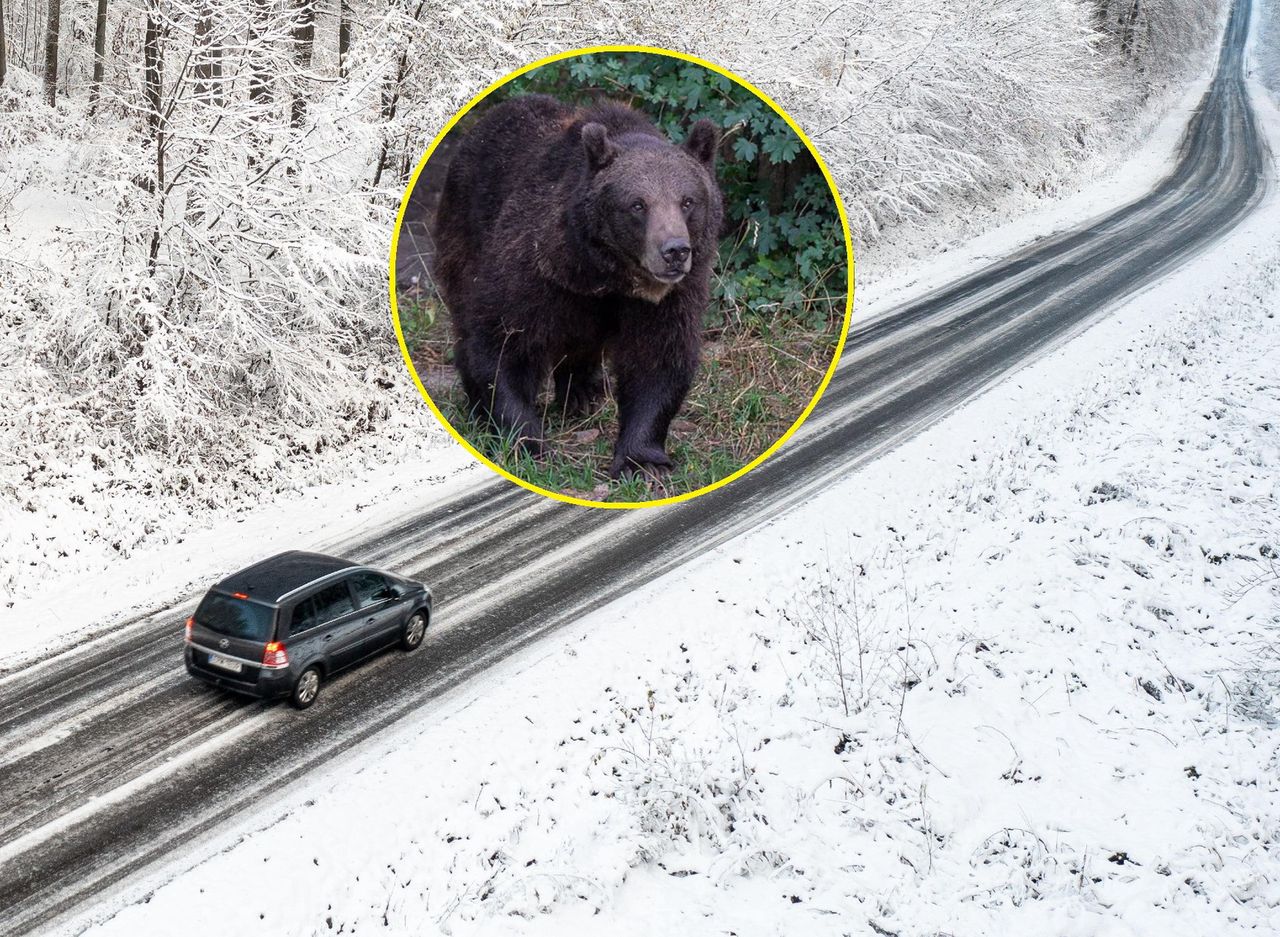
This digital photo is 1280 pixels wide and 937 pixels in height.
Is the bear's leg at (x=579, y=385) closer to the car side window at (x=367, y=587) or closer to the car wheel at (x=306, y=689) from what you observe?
the car wheel at (x=306, y=689)

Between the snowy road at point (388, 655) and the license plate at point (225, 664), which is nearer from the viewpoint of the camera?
the snowy road at point (388, 655)

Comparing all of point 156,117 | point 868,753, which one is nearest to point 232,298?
point 156,117

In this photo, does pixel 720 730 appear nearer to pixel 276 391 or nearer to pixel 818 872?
pixel 818 872

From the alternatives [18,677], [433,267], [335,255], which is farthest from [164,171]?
[433,267]

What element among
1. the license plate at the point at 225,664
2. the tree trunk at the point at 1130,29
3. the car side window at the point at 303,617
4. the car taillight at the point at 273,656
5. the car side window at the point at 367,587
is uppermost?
the tree trunk at the point at 1130,29

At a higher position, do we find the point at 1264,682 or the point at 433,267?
the point at 433,267

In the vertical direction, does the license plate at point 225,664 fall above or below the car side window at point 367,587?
below

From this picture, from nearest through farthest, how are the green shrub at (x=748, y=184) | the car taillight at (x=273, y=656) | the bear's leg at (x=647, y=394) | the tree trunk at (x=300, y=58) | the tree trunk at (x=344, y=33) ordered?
1. the green shrub at (x=748, y=184)
2. the bear's leg at (x=647, y=394)
3. the car taillight at (x=273, y=656)
4. the tree trunk at (x=300, y=58)
5. the tree trunk at (x=344, y=33)

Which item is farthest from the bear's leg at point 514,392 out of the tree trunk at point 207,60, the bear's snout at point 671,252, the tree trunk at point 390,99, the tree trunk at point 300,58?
the tree trunk at point 207,60

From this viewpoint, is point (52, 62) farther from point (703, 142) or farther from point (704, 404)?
point (703, 142)
